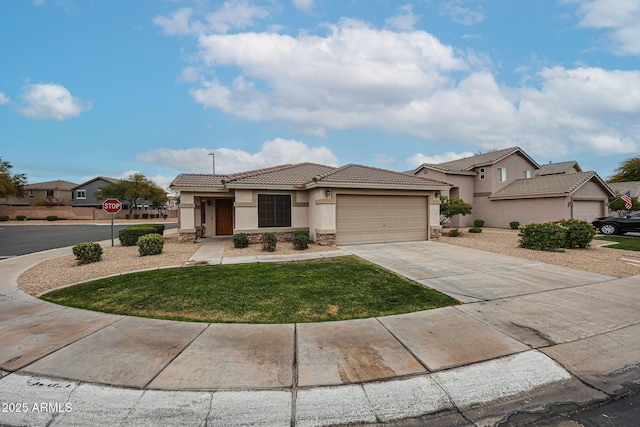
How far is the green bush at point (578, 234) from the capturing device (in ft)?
38.4

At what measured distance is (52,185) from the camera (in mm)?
54094

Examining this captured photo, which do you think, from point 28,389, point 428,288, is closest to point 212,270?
point 28,389

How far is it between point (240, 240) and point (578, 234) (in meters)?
14.2

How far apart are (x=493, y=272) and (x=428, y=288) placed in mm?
2854

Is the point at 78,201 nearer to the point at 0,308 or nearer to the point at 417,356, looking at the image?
the point at 0,308

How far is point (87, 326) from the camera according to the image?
14.7 feet

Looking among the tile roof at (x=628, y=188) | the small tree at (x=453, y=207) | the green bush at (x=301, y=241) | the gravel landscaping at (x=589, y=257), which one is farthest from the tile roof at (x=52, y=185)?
the tile roof at (x=628, y=188)

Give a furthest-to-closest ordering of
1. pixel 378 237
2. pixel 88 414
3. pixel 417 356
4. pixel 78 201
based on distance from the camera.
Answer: pixel 78 201, pixel 378 237, pixel 417 356, pixel 88 414

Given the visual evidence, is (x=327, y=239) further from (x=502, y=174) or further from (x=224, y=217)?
(x=502, y=174)

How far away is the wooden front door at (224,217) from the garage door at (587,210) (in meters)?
22.8

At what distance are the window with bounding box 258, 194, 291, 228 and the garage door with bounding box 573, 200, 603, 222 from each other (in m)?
19.5

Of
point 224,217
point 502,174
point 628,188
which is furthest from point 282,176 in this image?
point 628,188

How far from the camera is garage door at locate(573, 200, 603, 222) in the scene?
19594 mm

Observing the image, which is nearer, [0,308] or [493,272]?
[0,308]
